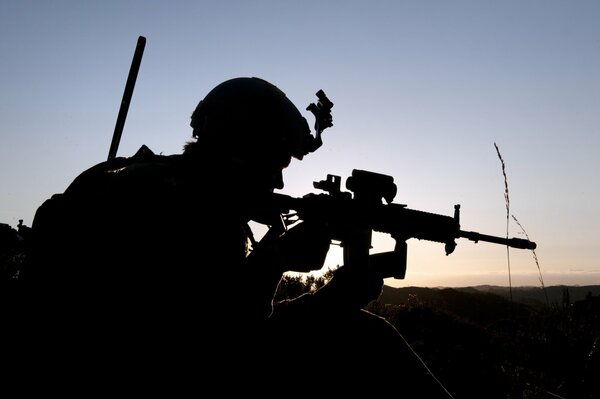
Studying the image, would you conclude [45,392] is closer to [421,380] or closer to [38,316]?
[38,316]

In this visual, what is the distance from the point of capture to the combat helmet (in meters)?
2.94

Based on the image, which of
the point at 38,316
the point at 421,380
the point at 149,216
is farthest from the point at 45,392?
the point at 421,380

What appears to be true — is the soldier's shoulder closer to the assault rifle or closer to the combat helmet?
the combat helmet

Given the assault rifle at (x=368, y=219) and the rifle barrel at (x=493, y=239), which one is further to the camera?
the rifle barrel at (x=493, y=239)

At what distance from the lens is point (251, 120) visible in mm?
3021

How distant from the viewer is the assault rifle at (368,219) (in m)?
3.35

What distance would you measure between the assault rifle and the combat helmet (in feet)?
1.34

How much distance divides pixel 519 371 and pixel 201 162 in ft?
17.8

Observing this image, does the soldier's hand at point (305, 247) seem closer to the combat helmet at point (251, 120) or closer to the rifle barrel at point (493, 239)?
the combat helmet at point (251, 120)

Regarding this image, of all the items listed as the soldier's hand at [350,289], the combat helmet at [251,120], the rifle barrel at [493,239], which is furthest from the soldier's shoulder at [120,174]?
the rifle barrel at [493,239]

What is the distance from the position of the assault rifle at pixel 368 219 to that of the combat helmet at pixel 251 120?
1.34 ft

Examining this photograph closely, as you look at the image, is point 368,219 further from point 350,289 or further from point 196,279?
point 196,279

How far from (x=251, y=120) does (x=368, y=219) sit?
1.44 m

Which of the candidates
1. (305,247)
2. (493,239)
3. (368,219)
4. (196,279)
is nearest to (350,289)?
(305,247)
